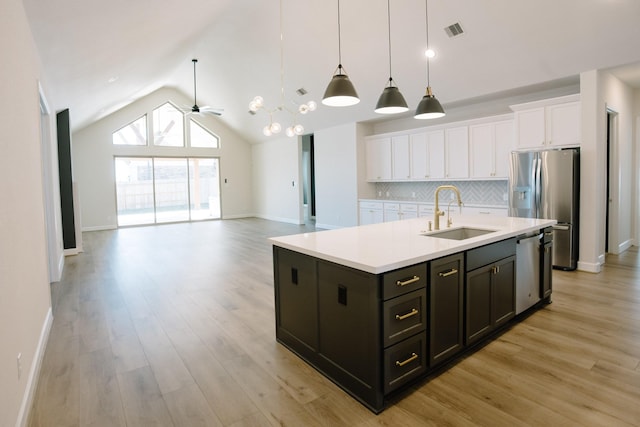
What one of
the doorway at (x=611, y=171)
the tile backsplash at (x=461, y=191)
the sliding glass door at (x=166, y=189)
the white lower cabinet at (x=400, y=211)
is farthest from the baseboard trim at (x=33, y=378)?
the sliding glass door at (x=166, y=189)

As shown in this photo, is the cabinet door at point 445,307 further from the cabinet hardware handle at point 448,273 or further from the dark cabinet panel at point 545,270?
the dark cabinet panel at point 545,270

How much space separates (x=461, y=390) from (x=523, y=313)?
1.56 meters

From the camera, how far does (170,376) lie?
2.46 m

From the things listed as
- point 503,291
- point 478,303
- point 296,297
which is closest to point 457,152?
point 503,291

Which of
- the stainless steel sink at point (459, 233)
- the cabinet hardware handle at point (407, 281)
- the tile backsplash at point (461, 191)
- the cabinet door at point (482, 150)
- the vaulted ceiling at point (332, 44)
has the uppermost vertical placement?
the vaulted ceiling at point (332, 44)

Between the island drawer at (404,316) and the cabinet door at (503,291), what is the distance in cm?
93

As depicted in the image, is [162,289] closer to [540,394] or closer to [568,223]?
[540,394]

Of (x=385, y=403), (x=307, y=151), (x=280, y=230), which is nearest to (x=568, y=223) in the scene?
(x=385, y=403)

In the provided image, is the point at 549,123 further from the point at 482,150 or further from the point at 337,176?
the point at 337,176

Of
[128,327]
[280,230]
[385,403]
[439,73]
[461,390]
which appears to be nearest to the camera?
[385,403]

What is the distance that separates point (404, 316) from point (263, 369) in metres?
1.09

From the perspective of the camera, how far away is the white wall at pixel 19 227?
5.99 ft

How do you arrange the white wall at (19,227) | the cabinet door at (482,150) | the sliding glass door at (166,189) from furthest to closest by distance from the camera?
1. the sliding glass door at (166,189)
2. the cabinet door at (482,150)
3. the white wall at (19,227)

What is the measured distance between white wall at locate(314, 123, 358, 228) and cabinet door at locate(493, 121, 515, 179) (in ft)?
10.4
